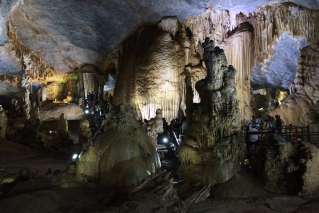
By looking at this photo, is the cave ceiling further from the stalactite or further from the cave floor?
the cave floor

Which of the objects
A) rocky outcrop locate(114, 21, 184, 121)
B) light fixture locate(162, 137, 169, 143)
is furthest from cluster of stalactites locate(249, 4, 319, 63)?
light fixture locate(162, 137, 169, 143)

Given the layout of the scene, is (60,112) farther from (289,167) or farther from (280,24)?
(289,167)

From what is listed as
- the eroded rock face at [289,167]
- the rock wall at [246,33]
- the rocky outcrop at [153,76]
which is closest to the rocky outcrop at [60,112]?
the rocky outcrop at [153,76]

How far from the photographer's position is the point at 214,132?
32.4 ft

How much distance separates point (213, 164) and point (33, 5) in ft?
35.8

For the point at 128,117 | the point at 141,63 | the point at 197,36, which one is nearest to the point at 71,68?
the point at 141,63

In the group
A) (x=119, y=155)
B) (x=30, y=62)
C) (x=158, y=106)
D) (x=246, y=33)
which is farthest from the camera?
(x=30, y=62)

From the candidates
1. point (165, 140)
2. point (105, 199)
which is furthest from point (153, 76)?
point (105, 199)

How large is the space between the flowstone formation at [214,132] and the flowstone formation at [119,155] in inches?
64.1

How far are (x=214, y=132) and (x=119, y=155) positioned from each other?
2.92 m

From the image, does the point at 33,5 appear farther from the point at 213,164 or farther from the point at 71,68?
the point at 213,164

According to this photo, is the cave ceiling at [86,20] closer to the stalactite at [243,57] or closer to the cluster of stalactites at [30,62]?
the cluster of stalactites at [30,62]

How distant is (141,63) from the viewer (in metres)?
17.5

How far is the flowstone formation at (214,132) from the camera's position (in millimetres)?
9555
